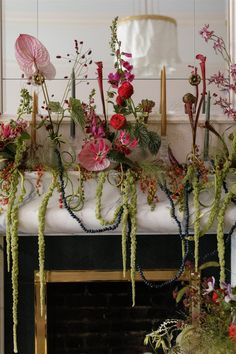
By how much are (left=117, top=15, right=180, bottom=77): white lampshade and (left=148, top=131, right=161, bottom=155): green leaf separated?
372 mm

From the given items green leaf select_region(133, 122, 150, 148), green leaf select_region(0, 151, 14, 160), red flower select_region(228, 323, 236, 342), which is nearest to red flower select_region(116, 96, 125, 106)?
green leaf select_region(133, 122, 150, 148)

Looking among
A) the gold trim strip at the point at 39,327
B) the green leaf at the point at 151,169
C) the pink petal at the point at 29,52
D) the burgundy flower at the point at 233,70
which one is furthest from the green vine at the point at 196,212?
the gold trim strip at the point at 39,327

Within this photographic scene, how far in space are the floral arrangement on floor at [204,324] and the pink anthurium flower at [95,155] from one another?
714 millimetres

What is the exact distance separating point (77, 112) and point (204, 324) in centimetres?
107

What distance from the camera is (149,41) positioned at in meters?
2.62

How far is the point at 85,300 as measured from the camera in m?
2.95

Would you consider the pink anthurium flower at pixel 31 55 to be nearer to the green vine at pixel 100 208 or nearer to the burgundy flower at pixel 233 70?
the green vine at pixel 100 208

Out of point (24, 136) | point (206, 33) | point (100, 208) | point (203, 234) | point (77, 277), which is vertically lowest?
point (77, 277)

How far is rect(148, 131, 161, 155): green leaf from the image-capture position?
93.7 inches

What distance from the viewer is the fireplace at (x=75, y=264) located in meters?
2.88

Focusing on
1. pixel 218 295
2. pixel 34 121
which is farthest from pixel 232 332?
pixel 34 121

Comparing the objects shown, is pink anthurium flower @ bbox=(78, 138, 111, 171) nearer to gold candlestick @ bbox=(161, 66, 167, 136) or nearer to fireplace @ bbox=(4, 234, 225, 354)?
gold candlestick @ bbox=(161, 66, 167, 136)

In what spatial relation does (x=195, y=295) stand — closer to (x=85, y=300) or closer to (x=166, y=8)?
(x=85, y=300)

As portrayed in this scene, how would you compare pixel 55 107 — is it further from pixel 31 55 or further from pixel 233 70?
pixel 233 70
